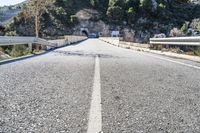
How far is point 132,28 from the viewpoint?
134 meters

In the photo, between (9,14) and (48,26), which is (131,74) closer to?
(48,26)

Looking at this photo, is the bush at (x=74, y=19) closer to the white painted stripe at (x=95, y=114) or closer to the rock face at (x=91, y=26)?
the rock face at (x=91, y=26)

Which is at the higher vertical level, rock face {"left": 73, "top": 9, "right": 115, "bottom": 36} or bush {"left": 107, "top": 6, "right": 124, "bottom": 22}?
bush {"left": 107, "top": 6, "right": 124, "bottom": 22}

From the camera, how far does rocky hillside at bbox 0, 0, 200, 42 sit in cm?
12419

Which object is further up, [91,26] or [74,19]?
[74,19]

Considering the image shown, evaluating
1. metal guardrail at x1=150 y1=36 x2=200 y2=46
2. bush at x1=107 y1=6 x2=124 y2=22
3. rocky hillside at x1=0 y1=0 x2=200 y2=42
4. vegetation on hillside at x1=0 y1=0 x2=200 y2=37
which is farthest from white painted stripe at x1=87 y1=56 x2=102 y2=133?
bush at x1=107 y1=6 x2=124 y2=22

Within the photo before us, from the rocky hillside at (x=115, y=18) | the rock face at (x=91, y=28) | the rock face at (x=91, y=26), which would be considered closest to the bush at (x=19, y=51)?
the rocky hillside at (x=115, y=18)

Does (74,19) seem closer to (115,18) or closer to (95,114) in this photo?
(115,18)

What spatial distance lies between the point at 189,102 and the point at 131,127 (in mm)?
1740

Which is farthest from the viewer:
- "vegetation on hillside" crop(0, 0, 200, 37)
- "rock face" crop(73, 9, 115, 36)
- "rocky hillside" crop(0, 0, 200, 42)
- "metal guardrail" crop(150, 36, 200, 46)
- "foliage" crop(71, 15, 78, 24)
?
"rock face" crop(73, 9, 115, 36)

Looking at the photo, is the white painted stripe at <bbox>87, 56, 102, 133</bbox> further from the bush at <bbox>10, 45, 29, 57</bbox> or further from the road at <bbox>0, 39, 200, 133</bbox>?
the bush at <bbox>10, 45, 29, 57</bbox>

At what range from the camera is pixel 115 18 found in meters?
135

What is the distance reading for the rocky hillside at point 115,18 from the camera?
124188 millimetres

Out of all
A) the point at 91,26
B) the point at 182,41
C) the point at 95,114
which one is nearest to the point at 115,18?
the point at 91,26
